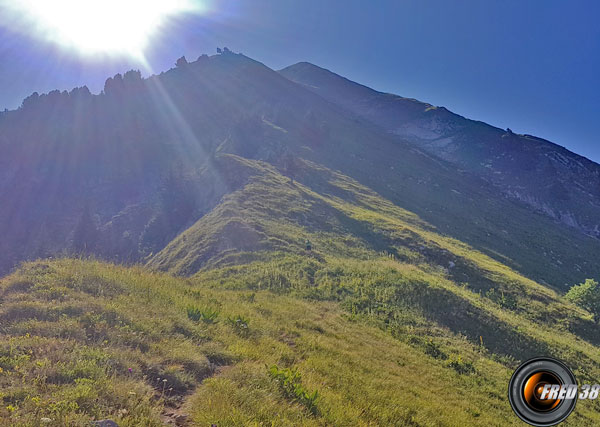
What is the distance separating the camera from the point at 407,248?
31.0 metres

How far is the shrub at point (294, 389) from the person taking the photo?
619cm

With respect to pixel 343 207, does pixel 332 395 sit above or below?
below

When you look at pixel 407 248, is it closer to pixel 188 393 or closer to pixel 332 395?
pixel 332 395

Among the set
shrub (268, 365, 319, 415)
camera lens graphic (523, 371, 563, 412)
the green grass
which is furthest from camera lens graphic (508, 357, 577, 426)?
shrub (268, 365, 319, 415)

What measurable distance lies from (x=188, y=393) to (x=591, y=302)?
1235 inches

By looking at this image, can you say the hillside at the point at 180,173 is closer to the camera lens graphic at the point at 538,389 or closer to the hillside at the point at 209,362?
the hillside at the point at 209,362

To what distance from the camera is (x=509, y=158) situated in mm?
97000

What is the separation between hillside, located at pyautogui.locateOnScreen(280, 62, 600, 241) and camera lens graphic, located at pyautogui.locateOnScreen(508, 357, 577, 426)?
8650 cm

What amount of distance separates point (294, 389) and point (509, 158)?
115 metres

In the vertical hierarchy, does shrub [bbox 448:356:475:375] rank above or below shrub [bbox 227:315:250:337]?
above

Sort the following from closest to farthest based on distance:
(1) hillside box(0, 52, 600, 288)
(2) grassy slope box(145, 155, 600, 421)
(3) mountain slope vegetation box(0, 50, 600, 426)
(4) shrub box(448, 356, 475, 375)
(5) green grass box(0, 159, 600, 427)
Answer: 1. (5) green grass box(0, 159, 600, 427)
2. (3) mountain slope vegetation box(0, 50, 600, 426)
3. (4) shrub box(448, 356, 475, 375)
4. (2) grassy slope box(145, 155, 600, 421)
5. (1) hillside box(0, 52, 600, 288)

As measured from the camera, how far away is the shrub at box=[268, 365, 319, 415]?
619cm

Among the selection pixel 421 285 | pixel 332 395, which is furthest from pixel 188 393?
pixel 421 285

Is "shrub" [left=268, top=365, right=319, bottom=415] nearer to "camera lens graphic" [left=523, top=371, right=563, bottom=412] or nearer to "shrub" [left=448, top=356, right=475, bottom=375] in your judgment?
"camera lens graphic" [left=523, top=371, right=563, bottom=412]
